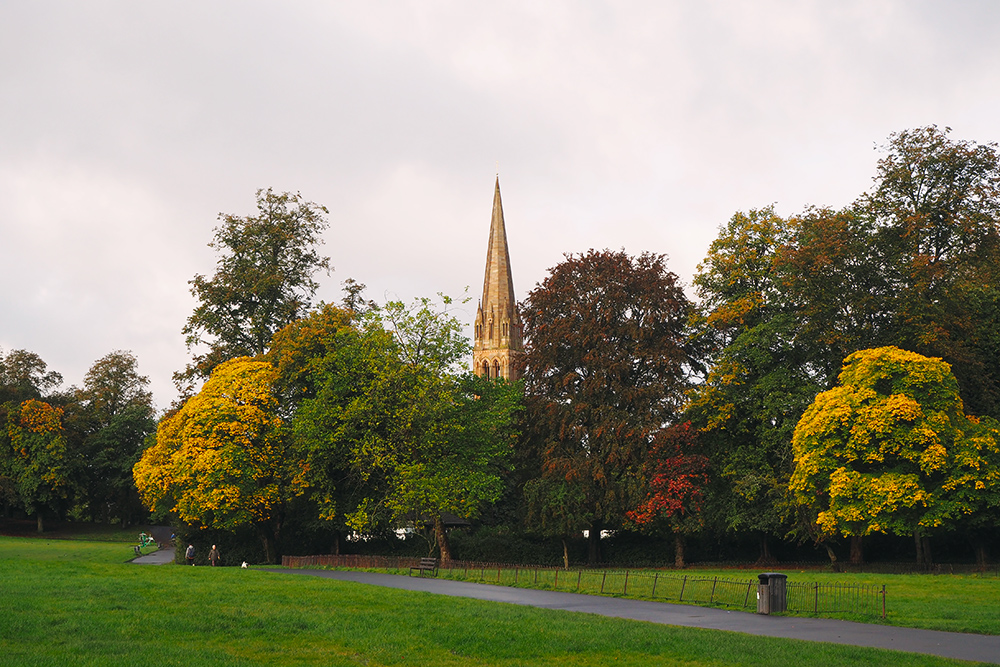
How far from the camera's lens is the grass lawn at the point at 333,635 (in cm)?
1518

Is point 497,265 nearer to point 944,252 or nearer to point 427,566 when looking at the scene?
point 944,252

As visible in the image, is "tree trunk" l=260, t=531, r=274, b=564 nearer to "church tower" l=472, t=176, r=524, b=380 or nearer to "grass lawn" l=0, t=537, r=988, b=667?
"grass lawn" l=0, t=537, r=988, b=667

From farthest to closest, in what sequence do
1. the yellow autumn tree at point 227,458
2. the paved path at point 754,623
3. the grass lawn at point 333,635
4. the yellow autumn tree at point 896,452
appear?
the yellow autumn tree at point 227,458
the yellow autumn tree at point 896,452
the paved path at point 754,623
the grass lawn at point 333,635

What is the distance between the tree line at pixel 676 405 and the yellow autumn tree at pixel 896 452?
11 centimetres

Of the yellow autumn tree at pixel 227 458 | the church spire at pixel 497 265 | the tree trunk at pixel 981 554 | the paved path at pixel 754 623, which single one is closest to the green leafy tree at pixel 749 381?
the tree trunk at pixel 981 554

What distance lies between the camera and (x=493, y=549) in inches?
1966

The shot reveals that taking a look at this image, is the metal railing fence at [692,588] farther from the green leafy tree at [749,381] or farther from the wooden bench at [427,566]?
the green leafy tree at [749,381]

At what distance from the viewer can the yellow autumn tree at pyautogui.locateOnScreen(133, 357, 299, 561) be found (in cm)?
4416

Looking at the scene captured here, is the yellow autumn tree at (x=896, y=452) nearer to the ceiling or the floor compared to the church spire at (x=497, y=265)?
nearer to the floor

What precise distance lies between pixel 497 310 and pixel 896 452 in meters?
88.1

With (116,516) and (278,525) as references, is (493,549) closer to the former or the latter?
(278,525)

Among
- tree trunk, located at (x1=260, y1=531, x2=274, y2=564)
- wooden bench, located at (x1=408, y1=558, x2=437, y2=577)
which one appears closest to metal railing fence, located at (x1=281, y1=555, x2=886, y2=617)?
wooden bench, located at (x1=408, y1=558, x2=437, y2=577)

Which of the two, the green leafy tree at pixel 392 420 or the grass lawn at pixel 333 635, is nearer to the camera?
the grass lawn at pixel 333 635

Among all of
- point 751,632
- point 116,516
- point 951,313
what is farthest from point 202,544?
point 116,516
